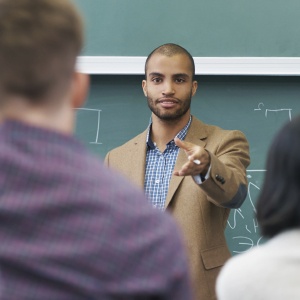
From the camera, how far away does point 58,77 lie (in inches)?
42.8

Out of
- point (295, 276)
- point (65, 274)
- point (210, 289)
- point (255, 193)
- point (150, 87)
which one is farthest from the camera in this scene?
point (255, 193)

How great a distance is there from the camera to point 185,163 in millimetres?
2875

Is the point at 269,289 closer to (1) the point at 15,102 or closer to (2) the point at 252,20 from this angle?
(1) the point at 15,102

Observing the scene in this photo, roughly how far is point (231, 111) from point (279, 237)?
2.29 meters

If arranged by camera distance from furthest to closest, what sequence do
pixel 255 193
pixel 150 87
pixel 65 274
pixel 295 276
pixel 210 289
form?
pixel 255 193
pixel 150 87
pixel 210 289
pixel 295 276
pixel 65 274

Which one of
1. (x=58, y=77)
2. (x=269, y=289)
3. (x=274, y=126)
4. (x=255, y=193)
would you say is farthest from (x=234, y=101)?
(x=58, y=77)

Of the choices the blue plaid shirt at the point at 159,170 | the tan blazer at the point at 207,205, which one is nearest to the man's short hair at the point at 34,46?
the tan blazer at the point at 207,205

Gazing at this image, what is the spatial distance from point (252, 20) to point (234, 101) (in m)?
0.41

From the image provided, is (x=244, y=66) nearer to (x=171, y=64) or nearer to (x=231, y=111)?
(x=231, y=111)

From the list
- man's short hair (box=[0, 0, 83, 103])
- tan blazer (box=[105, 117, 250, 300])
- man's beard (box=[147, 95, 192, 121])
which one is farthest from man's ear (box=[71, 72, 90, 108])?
man's beard (box=[147, 95, 192, 121])

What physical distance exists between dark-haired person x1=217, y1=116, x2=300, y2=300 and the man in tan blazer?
1.27 m

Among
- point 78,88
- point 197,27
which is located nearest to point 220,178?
point 197,27

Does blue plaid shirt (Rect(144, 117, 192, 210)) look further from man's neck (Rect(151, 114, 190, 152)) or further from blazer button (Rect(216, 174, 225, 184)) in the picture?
blazer button (Rect(216, 174, 225, 184))

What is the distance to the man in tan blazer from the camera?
295 centimetres
